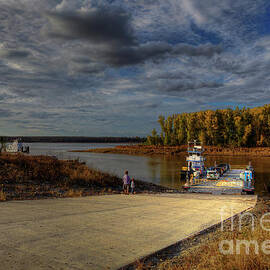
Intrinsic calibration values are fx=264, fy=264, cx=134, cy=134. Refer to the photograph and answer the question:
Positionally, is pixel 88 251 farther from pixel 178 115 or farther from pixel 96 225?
pixel 178 115

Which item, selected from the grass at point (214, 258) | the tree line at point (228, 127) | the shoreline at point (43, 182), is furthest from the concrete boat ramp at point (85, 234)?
the tree line at point (228, 127)

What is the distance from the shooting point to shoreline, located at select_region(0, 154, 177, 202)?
1520cm

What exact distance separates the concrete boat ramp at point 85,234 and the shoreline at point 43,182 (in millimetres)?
4667

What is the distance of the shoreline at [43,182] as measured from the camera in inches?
598

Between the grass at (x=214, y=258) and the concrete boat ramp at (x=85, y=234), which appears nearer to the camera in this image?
the grass at (x=214, y=258)

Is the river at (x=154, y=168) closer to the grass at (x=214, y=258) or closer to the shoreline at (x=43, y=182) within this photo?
the shoreline at (x=43, y=182)

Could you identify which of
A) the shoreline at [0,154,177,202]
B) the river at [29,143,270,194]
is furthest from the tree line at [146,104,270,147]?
Result: the shoreline at [0,154,177,202]

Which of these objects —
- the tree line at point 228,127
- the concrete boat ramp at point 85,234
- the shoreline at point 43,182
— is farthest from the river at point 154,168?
the tree line at point 228,127

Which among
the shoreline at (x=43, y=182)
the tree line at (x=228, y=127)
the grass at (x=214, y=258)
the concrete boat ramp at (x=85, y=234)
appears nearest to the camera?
the grass at (x=214, y=258)

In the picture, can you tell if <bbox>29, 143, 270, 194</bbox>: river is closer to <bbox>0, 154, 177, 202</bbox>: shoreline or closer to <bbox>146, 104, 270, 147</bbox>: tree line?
<bbox>0, 154, 177, 202</bbox>: shoreline

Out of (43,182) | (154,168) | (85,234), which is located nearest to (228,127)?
(154,168)

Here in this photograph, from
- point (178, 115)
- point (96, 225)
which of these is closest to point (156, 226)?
point (96, 225)

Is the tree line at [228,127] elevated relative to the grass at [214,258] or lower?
elevated

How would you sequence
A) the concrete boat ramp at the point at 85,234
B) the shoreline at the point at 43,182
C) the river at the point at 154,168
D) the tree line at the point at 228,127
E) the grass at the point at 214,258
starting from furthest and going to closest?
the tree line at the point at 228,127 → the river at the point at 154,168 → the shoreline at the point at 43,182 → the concrete boat ramp at the point at 85,234 → the grass at the point at 214,258
